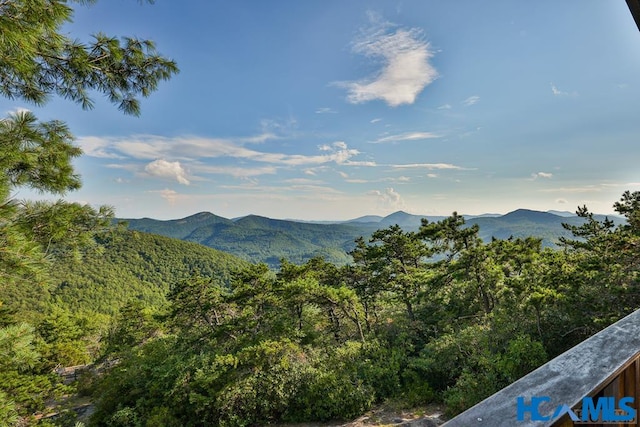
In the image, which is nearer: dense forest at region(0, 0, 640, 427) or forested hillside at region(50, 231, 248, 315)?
dense forest at region(0, 0, 640, 427)

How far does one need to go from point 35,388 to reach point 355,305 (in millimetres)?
8905

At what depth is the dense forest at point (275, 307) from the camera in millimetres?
2658

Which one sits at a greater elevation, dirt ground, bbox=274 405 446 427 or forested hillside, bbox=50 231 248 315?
dirt ground, bbox=274 405 446 427

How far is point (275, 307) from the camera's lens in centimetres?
1219

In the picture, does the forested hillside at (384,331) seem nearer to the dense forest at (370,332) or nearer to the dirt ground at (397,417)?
the dense forest at (370,332)

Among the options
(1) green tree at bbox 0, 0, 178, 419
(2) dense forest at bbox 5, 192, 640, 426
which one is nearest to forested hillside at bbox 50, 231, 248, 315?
(2) dense forest at bbox 5, 192, 640, 426

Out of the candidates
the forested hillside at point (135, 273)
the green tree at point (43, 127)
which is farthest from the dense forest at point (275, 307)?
the forested hillside at point (135, 273)

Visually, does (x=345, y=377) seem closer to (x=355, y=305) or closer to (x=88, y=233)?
(x=355, y=305)

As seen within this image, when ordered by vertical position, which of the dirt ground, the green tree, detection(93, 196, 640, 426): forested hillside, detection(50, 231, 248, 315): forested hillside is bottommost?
detection(50, 231, 248, 315): forested hillside

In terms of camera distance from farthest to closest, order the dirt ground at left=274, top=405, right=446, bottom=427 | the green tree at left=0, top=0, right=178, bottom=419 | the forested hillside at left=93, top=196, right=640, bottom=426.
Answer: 1. the dirt ground at left=274, top=405, right=446, bottom=427
2. the forested hillside at left=93, top=196, right=640, bottom=426
3. the green tree at left=0, top=0, right=178, bottom=419

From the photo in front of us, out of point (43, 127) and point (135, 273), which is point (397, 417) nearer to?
point (43, 127)

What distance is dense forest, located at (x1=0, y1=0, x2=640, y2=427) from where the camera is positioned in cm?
266

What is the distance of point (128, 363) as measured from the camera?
11789 millimetres

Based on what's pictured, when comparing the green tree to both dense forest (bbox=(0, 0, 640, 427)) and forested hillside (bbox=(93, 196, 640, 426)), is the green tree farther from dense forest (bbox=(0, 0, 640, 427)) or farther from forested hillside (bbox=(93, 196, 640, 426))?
forested hillside (bbox=(93, 196, 640, 426))
